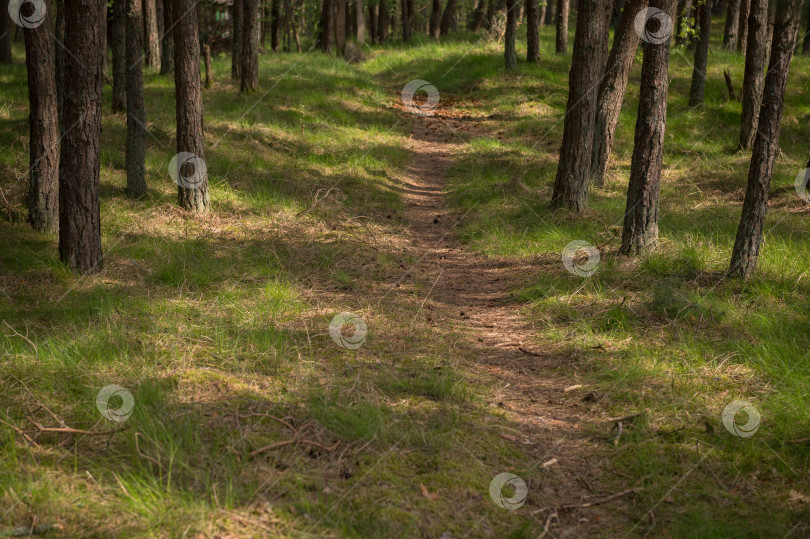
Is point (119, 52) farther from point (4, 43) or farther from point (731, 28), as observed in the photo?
point (731, 28)

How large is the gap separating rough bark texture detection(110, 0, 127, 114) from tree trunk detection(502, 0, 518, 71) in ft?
30.9

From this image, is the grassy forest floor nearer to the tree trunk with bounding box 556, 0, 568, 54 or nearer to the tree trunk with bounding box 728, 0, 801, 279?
the tree trunk with bounding box 728, 0, 801, 279

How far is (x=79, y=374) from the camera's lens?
14.2 ft

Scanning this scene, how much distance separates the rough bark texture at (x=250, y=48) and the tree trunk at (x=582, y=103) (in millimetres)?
7403

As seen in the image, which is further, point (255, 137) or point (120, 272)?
point (255, 137)

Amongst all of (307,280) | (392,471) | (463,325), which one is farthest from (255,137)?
(392,471)

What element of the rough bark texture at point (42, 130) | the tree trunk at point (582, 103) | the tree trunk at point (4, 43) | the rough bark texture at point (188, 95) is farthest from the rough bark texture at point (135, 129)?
the tree trunk at point (4, 43)

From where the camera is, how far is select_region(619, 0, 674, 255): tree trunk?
22.3 ft

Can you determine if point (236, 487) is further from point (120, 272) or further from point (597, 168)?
point (597, 168)

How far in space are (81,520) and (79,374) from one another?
1.45 meters

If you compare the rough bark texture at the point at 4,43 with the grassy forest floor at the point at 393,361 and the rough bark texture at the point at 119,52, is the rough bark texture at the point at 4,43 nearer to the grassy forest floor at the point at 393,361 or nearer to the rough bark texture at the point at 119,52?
the rough bark texture at the point at 119,52

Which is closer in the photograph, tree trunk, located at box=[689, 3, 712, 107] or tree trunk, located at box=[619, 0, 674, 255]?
tree trunk, located at box=[619, 0, 674, 255]

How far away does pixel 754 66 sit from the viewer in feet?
36.4

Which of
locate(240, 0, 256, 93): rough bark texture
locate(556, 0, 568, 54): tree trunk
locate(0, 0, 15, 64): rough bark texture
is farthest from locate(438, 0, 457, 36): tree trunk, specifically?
locate(0, 0, 15, 64): rough bark texture
